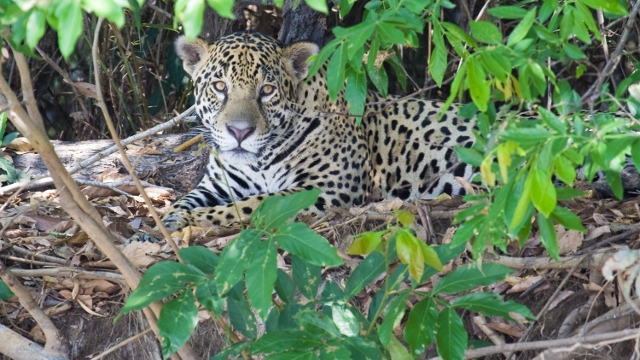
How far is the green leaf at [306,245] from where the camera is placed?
10.5ft

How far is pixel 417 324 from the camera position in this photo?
360 centimetres

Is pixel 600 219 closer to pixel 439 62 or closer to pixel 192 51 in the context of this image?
pixel 439 62

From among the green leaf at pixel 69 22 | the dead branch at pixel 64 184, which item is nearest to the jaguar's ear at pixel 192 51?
the dead branch at pixel 64 184

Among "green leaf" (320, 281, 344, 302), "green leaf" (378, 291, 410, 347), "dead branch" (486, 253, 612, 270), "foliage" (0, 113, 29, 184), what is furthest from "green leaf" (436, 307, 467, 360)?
"foliage" (0, 113, 29, 184)

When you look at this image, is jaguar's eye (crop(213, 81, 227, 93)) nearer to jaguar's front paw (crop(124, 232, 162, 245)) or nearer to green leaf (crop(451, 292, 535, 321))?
jaguar's front paw (crop(124, 232, 162, 245))

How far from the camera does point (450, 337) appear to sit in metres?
3.59

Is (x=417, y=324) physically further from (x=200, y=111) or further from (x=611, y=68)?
(x=200, y=111)

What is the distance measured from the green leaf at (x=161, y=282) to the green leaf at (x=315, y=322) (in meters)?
0.43

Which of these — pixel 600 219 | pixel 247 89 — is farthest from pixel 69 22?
pixel 247 89

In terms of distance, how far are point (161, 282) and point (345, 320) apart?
2.52 feet

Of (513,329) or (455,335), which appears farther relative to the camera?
(513,329)

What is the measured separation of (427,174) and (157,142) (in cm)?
286

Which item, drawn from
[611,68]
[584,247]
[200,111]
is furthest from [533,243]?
[200,111]

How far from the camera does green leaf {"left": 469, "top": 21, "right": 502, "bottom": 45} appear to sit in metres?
3.40
